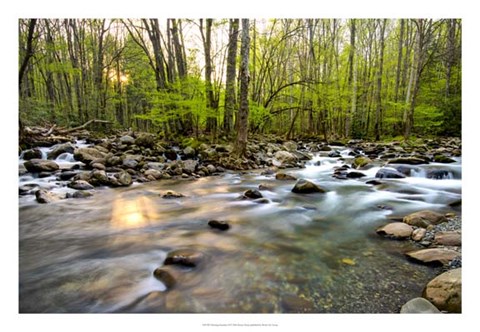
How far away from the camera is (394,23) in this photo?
18.2 metres

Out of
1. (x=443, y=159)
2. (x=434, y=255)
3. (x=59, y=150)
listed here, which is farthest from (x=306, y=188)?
(x=59, y=150)

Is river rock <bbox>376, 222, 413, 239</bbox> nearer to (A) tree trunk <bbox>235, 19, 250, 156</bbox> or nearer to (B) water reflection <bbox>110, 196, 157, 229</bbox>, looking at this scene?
(B) water reflection <bbox>110, 196, 157, 229</bbox>

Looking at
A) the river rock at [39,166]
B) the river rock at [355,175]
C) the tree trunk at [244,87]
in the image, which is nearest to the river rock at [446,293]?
the river rock at [355,175]

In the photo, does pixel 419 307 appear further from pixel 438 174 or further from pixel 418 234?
pixel 438 174

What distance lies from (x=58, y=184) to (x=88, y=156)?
185 centimetres

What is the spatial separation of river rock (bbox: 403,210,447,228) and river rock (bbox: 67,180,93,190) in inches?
200

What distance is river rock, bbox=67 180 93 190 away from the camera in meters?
4.93

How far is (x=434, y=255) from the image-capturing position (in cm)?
230

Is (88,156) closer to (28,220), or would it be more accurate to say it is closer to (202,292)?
(28,220)

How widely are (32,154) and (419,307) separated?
23.6 feet

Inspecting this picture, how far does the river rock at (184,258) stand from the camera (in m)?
2.39

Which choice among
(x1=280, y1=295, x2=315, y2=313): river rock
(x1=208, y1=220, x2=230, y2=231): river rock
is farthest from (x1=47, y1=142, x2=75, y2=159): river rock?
(x1=280, y1=295, x2=315, y2=313): river rock

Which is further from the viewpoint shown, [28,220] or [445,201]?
[445,201]
